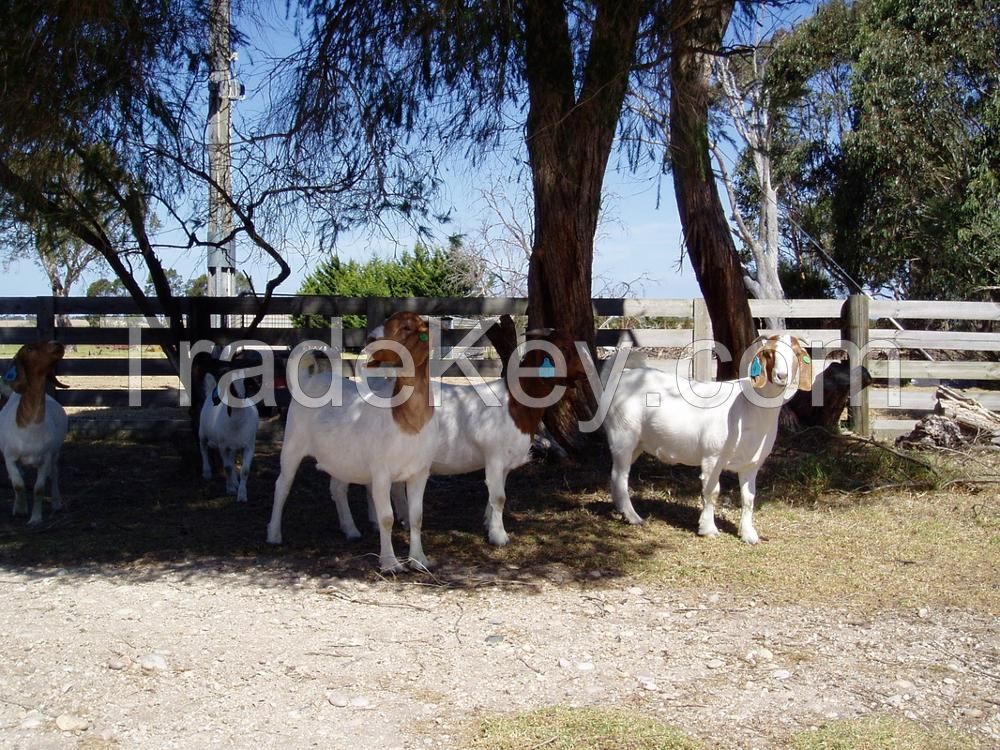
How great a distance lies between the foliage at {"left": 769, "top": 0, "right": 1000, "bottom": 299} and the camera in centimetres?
2084

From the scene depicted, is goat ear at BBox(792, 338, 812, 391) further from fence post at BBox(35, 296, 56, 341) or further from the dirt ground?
fence post at BBox(35, 296, 56, 341)

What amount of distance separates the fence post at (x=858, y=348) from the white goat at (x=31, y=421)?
8292mm

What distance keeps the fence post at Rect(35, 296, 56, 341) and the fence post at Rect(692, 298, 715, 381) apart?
7.92 meters

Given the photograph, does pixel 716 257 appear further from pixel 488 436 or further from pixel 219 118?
pixel 219 118

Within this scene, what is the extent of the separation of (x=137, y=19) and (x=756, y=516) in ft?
21.4

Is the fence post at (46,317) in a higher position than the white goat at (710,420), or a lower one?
Answer: higher

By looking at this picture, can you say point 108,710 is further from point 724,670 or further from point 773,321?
point 773,321

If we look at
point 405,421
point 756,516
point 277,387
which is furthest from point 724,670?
point 277,387

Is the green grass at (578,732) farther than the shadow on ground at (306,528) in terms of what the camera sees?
No

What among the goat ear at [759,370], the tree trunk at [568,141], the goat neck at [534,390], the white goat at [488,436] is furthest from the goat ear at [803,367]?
the tree trunk at [568,141]

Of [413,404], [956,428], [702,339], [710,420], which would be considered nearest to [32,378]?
[413,404]

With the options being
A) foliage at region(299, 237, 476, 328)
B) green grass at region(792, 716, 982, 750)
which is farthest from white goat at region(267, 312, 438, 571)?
foliage at region(299, 237, 476, 328)

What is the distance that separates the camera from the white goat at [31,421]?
7.85 metres

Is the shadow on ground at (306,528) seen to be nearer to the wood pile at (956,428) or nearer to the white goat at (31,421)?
the white goat at (31,421)
